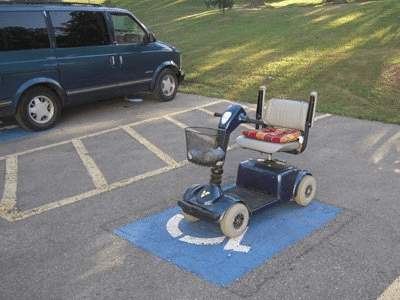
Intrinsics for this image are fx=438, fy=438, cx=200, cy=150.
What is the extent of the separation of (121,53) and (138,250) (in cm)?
629

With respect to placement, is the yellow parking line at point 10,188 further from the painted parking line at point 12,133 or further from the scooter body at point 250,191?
the scooter body at point 250,191

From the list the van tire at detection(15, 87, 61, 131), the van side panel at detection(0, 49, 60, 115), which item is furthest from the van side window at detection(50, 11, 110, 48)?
the van tire at detection(15, 87, 61, 131)

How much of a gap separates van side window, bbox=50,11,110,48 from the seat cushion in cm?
527

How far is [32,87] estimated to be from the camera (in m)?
8.59

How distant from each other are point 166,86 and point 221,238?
22.7ft

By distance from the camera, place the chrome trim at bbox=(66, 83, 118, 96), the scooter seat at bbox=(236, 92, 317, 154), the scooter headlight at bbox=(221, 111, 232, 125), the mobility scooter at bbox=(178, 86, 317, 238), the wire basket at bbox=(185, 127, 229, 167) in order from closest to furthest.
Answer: the wire basket at bbox=(185, 127, 229, 167)
the mobility scooter at bbox=(178, 86, 317, 238)
the scooter headlight at bbox=(221, 111, 232, 125)
the scooter seat at bbox=(236, 92, 317, 154)
the chrome trim at bbox=(66, 83, 118, 96)

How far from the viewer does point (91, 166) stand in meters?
6.99

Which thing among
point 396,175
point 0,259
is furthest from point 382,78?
point 0,259

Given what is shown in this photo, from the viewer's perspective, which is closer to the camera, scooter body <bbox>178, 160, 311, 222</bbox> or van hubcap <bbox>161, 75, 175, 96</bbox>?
scooter body <bbox>178, 160, 311, 222</bbox>

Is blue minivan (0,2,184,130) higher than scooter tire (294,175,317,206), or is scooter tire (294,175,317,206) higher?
blue minivan (0,2,184,130)

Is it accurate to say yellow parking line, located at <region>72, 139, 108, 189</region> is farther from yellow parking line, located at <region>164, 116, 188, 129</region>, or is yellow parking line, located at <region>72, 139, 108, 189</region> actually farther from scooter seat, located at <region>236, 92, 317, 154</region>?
scooter seat, located at <region>236, 92, 317, 154</region>

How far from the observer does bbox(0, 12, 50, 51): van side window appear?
26.4 ft

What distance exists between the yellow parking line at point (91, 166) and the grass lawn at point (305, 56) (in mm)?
4692

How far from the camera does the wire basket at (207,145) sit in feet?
14.5
